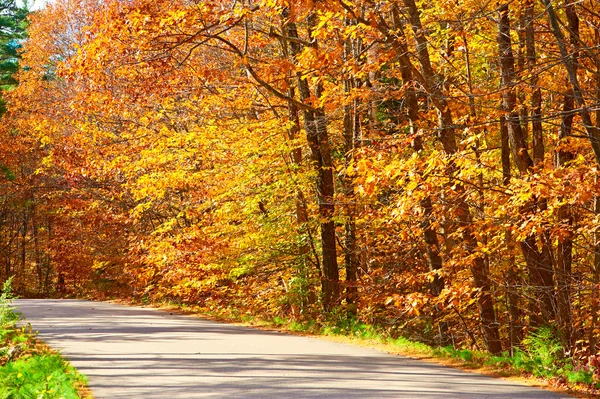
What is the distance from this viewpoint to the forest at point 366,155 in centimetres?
1154

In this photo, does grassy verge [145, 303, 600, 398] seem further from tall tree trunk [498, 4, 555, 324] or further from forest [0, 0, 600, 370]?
tall tree trunk [498, 4, 555, 324]

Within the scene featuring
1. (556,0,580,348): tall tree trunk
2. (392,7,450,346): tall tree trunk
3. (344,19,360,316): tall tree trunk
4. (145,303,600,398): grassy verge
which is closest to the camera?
(145,303,600,398): grassy verge

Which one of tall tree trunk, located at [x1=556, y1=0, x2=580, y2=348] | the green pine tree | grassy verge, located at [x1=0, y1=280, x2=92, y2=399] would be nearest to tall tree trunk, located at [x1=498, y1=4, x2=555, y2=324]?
tall tree trunk, located at [x1=556, y1=0, x2=580, y2=348]

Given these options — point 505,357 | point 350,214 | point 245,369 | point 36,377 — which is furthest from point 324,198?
point 36,377

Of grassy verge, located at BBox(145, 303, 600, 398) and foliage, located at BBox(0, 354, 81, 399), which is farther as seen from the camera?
grassy verge, located at BBox(145, 303, 600, 398)

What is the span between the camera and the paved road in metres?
8.30

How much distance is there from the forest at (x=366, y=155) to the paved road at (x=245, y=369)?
6.45 ft

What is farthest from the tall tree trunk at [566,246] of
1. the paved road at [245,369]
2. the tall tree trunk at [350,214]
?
the tall tree trunk at [350,214]

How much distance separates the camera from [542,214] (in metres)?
11.5

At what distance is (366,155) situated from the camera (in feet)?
38.9

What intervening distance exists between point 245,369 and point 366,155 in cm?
377

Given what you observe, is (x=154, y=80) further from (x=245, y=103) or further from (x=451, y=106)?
(x=451, y=106)

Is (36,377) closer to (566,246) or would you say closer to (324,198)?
(566,246)

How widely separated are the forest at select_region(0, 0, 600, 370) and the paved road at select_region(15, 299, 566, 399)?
1966mm
